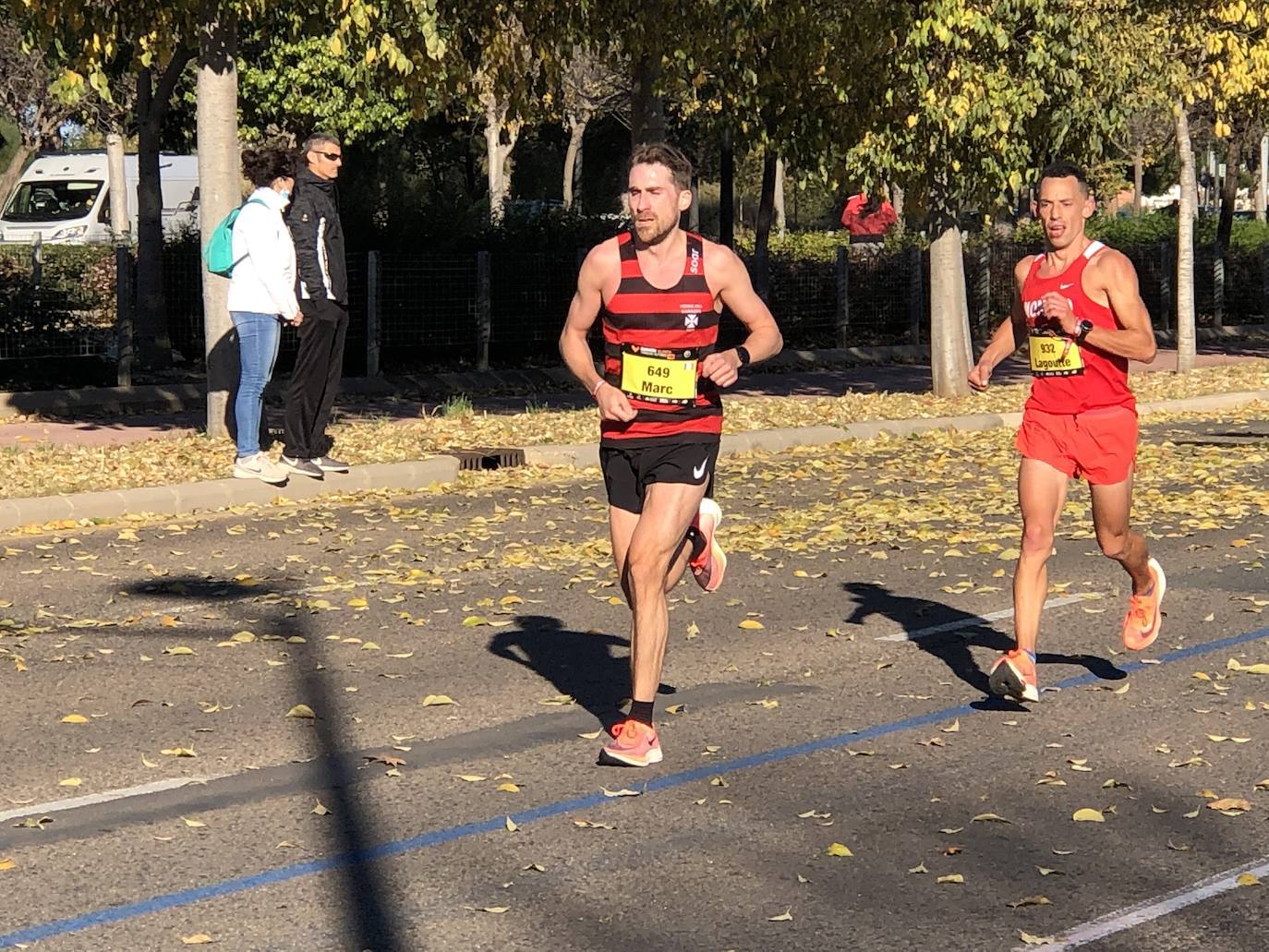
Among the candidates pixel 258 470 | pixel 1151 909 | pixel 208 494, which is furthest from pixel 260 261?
pixel 1151 909

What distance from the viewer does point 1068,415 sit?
8.02m

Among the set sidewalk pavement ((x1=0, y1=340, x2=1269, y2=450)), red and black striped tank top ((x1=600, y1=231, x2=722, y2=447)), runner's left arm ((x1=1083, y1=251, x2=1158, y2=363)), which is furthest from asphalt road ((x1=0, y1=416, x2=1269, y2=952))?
sidewalk pavement ((x1=0, y1=340, x2=1269, y2=450))

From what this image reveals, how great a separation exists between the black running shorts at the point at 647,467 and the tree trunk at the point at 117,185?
29.6 meters

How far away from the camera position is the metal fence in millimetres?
20828

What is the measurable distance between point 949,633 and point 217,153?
313 inches

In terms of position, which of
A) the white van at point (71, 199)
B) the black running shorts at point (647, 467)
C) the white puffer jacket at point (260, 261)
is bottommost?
the black running shorts at point (647, 467)

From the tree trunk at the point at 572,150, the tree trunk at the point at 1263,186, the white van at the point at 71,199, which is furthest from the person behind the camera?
the tree trunk at the point at 1263,186

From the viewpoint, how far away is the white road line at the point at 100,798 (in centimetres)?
643

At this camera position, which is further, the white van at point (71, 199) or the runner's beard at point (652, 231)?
the white van at point (71, 199)

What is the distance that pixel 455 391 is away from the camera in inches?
894

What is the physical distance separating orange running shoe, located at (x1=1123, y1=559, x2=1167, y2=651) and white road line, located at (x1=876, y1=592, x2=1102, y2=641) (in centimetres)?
105

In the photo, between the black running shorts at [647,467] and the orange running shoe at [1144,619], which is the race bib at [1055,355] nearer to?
the orange running shoe at [1144,619]

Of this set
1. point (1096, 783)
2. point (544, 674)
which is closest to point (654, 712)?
point (544, 674)

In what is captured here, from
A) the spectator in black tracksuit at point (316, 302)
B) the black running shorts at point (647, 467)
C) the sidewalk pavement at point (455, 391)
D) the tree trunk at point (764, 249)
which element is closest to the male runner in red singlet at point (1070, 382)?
the black running shorts at point (647, 467)
